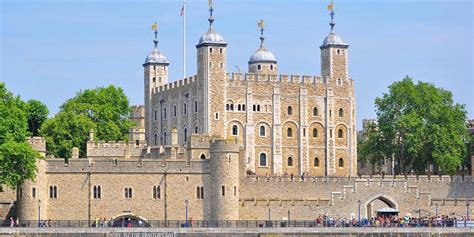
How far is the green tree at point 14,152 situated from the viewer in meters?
88.4

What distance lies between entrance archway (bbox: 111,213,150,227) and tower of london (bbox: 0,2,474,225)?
14cm

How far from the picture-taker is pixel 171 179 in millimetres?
94812

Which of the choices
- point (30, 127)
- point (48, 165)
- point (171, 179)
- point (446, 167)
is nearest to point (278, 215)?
point (171, 179)

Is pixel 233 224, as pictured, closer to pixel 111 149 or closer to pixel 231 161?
pixel 231 161

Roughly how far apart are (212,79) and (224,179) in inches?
1038

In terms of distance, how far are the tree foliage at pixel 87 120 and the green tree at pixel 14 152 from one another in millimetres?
21942

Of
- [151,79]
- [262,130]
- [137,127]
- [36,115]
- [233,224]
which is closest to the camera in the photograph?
[233,224]

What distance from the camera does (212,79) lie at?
395 feet

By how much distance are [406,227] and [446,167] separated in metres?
24.4

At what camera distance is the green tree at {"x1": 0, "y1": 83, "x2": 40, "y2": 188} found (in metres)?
88.4

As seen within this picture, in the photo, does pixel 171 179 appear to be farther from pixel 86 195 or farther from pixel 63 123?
pixel 63 123

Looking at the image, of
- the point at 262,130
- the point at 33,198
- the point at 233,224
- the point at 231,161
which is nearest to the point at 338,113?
the point at 262,130

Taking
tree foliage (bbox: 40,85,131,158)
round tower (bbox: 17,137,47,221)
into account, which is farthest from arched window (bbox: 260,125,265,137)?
round tower (bbox: 17,137,47,221)

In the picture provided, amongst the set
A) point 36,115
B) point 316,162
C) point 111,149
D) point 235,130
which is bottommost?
point 316,162
